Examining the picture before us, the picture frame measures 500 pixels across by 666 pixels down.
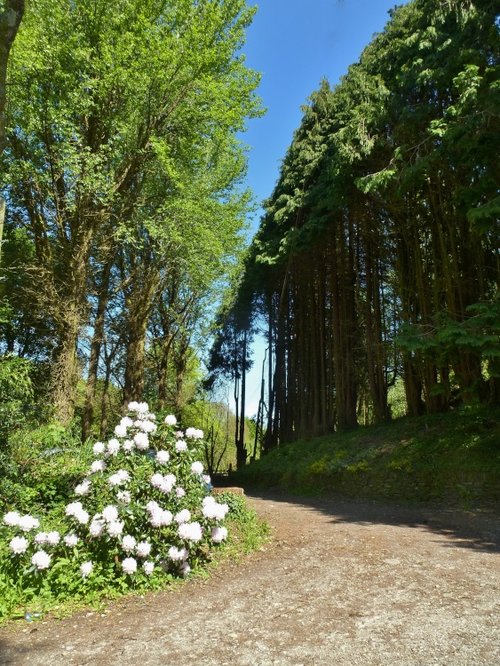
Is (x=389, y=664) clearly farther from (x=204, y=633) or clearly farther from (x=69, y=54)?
(x=69, y=54)

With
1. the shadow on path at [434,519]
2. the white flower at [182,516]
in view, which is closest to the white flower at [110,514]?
the white flower at [182,516]

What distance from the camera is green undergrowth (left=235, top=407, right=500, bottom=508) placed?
758 centimetres

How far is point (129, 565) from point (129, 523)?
33cm

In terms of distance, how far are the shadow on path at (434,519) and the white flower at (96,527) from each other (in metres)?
3.33

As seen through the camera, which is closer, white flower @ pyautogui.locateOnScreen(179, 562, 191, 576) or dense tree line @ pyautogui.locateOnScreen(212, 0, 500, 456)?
white flower @ pyautogui.locateOnScreen(179, 562, 191, 576)

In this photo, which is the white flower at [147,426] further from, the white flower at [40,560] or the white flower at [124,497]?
the white flower at [40,560]

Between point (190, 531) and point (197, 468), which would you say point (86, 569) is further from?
point (197, 468)

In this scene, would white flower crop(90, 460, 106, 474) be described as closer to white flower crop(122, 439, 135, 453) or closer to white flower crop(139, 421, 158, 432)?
white flower crop(122, 439, 135, 453)

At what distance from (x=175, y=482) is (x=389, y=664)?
7.85 ft

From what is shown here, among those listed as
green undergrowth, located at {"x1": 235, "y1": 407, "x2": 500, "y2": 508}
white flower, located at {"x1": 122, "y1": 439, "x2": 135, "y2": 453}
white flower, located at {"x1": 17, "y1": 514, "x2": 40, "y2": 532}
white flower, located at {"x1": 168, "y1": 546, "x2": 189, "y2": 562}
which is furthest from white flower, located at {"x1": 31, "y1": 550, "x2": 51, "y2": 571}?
green undergrowth, located at {"x1": 235, "y1": 407, "x2": 500, "y2": 508}

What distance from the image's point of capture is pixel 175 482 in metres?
4.32

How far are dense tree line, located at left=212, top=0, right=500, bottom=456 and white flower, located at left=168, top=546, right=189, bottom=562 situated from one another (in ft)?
15.0

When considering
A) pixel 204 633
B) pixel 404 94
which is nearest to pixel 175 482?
pixel 204 633

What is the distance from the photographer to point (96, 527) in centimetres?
371
